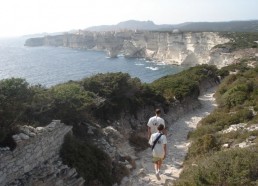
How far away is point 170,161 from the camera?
15.4 m

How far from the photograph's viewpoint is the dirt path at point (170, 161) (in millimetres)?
12992

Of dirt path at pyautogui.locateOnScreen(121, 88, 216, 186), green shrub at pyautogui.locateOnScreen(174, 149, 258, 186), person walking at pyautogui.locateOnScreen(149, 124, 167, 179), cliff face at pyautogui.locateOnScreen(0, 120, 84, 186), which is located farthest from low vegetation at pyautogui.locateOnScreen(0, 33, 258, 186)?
person walking at pyautogui.locateOnScreen(149, 124, 167, 179)

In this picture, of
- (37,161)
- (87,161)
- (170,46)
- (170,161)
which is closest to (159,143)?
(87,161)

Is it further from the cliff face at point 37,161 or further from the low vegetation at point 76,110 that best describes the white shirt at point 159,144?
the cliff face at point 37,161

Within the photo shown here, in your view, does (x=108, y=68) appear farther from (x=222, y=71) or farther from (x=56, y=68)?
(x=222, y=71)

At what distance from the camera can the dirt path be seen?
512 inches

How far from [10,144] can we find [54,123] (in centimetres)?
192

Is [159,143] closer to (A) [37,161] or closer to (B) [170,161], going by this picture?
(A) [37,161]

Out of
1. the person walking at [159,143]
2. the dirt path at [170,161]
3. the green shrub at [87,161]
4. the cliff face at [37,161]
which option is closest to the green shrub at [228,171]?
the person walking at [159,143]

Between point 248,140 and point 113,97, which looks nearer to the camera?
point 248,140

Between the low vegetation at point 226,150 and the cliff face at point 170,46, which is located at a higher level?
the low vegetation at point 226,150

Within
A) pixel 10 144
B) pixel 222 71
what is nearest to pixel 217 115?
pixel 10 144

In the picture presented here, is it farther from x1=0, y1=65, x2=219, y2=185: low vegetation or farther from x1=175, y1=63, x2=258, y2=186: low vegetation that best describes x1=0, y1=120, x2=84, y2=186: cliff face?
x1=175, y1=63, x2=258, y2=186: low vegetation

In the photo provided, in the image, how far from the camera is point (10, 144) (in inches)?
402
